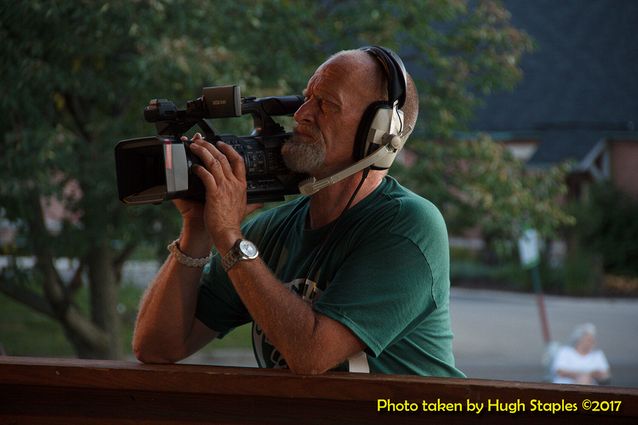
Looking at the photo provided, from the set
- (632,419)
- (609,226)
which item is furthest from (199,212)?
(609,226)

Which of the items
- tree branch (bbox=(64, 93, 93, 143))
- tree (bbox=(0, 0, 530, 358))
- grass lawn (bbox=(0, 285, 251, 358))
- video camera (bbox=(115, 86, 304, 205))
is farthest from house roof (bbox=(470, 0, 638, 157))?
video camera (bbox=(115, 86, 304, 205))

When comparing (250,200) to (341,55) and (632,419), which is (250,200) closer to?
(341,55)

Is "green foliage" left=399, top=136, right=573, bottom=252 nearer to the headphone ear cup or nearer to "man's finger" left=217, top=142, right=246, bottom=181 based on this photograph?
the headphone ear cup

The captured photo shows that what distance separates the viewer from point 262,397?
123 cm

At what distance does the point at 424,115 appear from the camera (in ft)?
24.5

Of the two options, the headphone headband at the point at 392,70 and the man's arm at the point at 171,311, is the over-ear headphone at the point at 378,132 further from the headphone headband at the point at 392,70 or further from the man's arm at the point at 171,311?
the man's arm at the point at 171,311

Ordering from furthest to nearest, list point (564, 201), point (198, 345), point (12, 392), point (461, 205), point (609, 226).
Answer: point (564, 201), point (609, 226), point (461, 205), point (198, 345), point (12, 392)

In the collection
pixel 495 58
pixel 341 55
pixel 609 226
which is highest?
pixel 341 55

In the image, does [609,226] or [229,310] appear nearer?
[229,310]

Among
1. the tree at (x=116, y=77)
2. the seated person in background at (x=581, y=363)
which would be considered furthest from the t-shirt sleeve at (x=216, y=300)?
the seated person in background at (x=581, y=363)

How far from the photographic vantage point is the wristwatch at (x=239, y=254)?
137cm

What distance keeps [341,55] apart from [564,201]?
1642cm

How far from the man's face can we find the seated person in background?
5.73 m

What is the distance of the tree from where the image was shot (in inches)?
184
